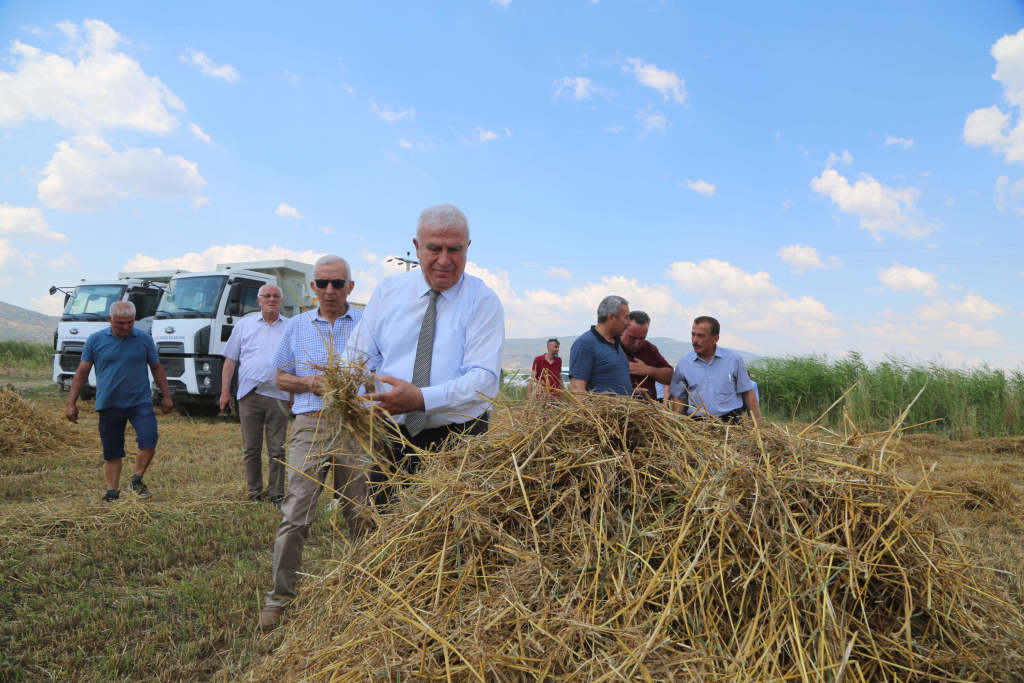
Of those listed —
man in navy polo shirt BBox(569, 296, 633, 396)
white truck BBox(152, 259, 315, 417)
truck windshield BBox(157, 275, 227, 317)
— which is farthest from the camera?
truck windshield BBox(157, 275, 227, 317)

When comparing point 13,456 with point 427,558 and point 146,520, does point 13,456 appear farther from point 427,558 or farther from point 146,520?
point 427,558

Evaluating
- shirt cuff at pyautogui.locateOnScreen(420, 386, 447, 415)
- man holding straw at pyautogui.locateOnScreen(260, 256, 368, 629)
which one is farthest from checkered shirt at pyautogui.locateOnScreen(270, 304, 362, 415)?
shirt cuff at pyautogui.locateOnScreen(420, 386, 447, 415)

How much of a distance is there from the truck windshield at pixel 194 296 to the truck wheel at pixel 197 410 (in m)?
2.08

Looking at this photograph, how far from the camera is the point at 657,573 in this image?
1601 millimetres

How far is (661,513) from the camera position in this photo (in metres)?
1.74

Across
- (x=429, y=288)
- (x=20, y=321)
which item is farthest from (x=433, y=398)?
(x=20, y=321)

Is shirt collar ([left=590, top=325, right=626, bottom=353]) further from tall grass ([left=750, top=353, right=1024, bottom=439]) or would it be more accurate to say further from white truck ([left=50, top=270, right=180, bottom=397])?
white truck ([left=50, top=270, right=180, bottom=397])

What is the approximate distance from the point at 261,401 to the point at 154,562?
2.09 metres

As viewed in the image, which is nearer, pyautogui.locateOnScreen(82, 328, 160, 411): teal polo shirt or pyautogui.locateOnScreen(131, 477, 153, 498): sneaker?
pyautogui.locateOnScreen(82, 328, 160, 411): teal polo shirt

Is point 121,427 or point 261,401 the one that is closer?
point 121,427

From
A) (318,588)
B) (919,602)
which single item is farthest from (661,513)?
(318,588)

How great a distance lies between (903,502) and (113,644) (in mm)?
3753

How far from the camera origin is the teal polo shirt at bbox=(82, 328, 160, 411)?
5605mm

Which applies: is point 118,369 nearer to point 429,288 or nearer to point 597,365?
point 429,288
